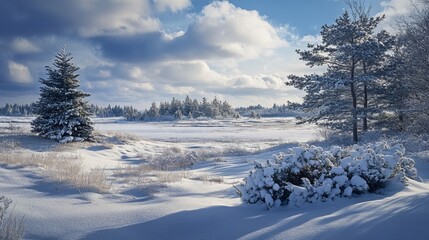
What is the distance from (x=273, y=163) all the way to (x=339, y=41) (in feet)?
50.7

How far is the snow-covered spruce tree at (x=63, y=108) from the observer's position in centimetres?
1928

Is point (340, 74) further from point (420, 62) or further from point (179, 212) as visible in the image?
point (179, 212)

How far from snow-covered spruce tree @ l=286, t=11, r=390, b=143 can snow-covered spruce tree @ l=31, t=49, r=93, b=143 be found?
13.4 metres

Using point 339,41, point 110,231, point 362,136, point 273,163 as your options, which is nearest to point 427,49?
point 339,41

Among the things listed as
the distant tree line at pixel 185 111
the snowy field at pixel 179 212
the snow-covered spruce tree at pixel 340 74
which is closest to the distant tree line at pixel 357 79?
the snow-covered spruce tree at pixel 340 74

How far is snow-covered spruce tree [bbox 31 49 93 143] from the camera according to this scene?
1928 cm

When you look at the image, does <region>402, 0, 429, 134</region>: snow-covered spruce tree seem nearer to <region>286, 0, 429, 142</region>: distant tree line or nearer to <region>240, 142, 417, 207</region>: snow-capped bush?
<region>286, 0, 429, 142</region>: distant tree line

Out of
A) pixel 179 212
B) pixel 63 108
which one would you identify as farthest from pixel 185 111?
pixel 179 212

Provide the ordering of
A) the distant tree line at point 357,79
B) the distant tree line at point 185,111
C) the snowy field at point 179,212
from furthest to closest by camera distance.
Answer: the distant tree line at point 185,111
the distant tree line at point 357,79
the snowy field at point 179,212

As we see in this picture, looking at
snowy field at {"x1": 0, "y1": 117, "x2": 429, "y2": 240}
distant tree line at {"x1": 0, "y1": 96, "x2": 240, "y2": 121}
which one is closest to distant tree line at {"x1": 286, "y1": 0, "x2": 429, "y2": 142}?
snowy field at {"x1": 0, "y1": 117, "x2": 429, "y2": 240}

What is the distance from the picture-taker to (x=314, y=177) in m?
6.64

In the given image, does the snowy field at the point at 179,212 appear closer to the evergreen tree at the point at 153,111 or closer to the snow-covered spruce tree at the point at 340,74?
the snow-covered spruce tree at the point at 340,74

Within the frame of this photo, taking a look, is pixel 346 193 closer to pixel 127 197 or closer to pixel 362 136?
pixel 127 197

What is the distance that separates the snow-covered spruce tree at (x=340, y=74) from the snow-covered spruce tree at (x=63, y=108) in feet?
43.8
